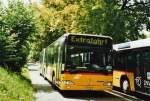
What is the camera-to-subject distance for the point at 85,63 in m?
16.3

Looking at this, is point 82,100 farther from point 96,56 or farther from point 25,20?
point 25,20

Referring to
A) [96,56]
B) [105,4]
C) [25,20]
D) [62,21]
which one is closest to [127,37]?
[105,4]

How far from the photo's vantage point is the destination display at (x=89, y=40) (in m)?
16.6

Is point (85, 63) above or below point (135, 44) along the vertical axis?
below

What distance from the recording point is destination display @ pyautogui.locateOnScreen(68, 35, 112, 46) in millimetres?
16625

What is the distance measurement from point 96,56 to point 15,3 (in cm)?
866

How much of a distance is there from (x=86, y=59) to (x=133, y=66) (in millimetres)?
2438

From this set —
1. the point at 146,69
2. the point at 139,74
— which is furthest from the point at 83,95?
the point at 146,69

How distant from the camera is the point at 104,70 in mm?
16344

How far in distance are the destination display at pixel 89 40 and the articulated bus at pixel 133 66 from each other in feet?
4.73

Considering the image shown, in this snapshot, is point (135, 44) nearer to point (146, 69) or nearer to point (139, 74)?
point (139, 74)

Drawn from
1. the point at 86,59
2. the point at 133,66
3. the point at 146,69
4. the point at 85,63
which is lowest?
the point at 146,69

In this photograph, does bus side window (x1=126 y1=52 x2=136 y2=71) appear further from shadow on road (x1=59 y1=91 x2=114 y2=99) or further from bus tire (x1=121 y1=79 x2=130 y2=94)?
shadow on road (x1=59 y1=91 x2=114 y2=99)

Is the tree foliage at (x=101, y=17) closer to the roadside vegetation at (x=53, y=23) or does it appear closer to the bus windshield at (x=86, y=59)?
the roadside vegetation at (x=53, y=23)
